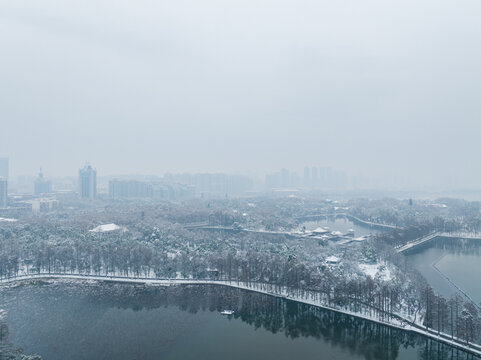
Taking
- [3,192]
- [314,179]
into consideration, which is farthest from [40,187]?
[314,179]

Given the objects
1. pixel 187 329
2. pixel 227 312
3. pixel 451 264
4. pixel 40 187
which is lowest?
pixel 187 329

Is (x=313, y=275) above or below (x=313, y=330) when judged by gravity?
above

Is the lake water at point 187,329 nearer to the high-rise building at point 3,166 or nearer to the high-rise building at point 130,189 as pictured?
the high-rise building at point 130,189

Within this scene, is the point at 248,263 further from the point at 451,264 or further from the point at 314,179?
the point at 314,179

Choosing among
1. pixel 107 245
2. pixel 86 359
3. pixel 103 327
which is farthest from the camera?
pixel 107 245

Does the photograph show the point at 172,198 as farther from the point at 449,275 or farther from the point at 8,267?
the point at 449,275

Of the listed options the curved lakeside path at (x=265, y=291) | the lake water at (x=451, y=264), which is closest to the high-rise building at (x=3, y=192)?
the curved lakeside path at (x=265, y=291)

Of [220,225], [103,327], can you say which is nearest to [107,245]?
[103,327]

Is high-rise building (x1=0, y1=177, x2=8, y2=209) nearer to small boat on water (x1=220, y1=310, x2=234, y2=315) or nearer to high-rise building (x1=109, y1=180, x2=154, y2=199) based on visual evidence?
high-rise building (x1=109, y1=180, x2=154, y2=199)
